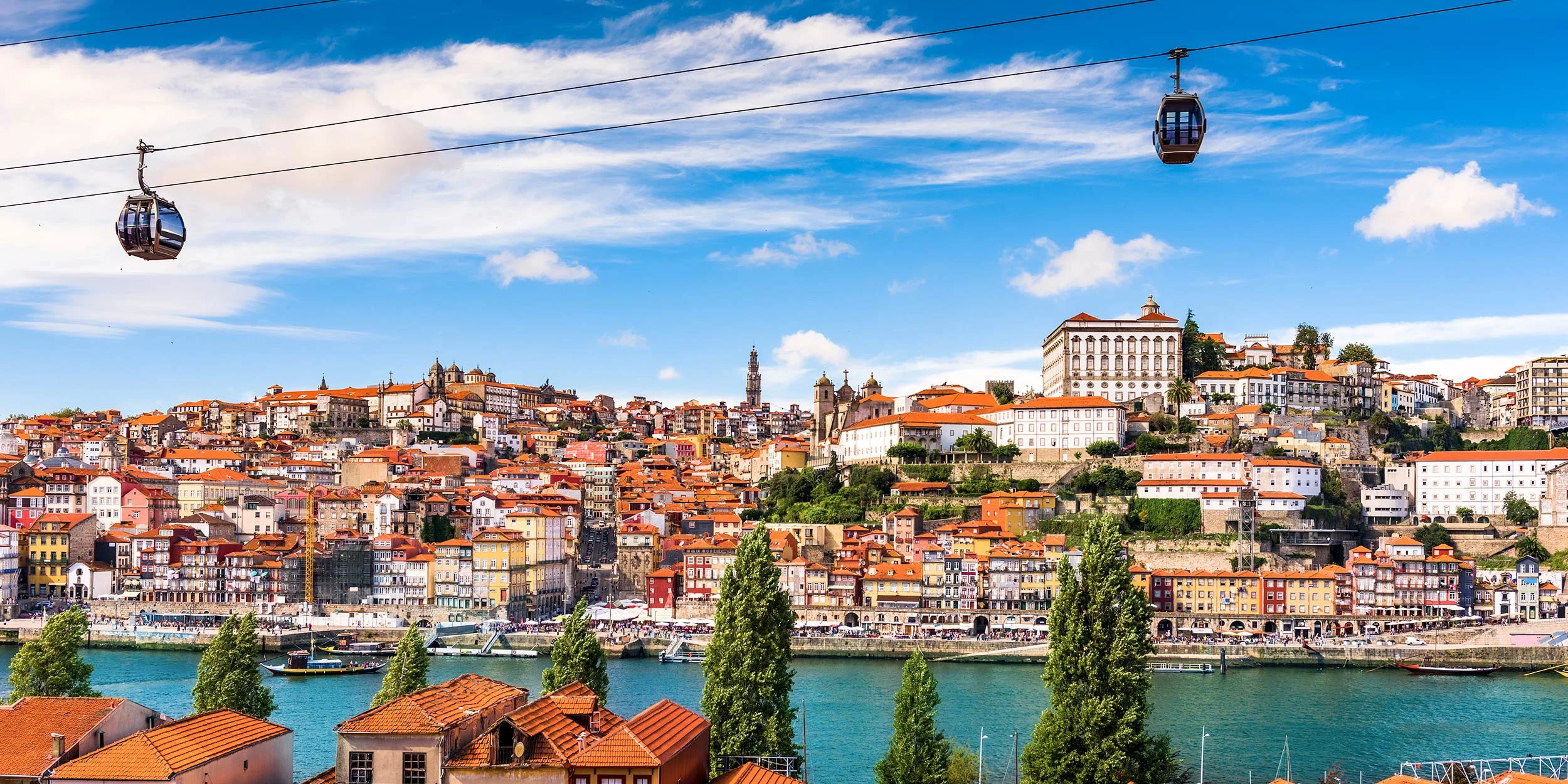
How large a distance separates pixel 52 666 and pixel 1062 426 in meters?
33.9

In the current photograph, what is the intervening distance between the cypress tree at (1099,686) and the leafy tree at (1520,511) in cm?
A: 3288

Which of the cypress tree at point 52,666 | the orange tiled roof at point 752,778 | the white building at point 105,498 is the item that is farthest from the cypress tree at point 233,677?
the white building at point 105,498

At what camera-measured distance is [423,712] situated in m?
8.89

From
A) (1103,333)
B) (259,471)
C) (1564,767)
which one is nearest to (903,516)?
(1103,333)

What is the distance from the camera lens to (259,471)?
173 feet

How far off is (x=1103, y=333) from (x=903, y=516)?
49.4 ft

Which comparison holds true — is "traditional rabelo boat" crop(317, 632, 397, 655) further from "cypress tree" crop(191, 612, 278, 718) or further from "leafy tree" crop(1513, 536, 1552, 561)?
"leafy tree" crop(1513, 536, 1552, 561)

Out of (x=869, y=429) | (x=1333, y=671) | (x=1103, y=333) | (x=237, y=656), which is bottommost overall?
(x=1333, y=671)

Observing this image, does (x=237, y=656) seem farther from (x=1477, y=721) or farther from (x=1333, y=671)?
(x=1333, y=671)

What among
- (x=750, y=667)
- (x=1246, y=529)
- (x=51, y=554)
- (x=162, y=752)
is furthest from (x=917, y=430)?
(x=162, y=752)

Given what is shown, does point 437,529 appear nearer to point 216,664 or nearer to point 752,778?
point 216,664

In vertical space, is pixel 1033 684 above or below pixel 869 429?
below

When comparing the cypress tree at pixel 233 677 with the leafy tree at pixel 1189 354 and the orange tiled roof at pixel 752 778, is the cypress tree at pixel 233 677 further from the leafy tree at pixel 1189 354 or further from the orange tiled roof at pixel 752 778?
the leafy tree at pixel 1189 354

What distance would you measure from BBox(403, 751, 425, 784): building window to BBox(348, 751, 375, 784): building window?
0.22m
